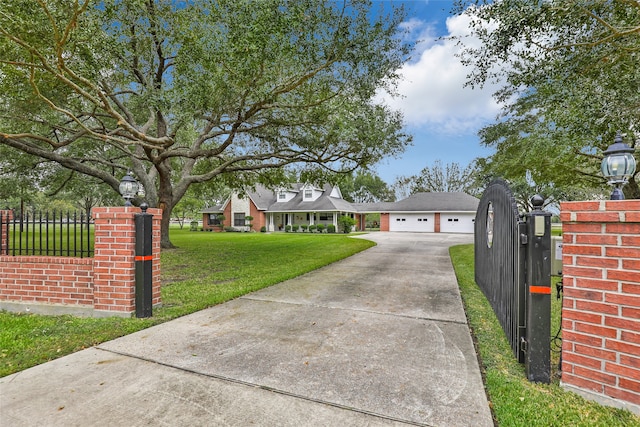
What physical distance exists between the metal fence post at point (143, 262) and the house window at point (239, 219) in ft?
94.8

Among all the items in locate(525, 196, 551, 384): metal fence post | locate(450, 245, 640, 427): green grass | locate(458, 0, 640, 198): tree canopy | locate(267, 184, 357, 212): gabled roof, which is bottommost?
locate(450, 245, 640, 427): green grass

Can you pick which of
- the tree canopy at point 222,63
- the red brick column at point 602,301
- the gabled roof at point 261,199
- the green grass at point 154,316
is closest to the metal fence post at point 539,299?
the red brick column at point 602,301

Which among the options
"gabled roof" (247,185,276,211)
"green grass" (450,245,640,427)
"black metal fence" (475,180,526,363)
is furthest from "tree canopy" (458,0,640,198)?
"gabled roof" (247,185,276,211)

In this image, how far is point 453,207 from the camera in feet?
95.7

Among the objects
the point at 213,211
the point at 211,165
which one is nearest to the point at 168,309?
the point at 211,165

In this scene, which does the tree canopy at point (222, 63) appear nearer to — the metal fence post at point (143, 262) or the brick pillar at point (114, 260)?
the brick pillar at point (114, 260)

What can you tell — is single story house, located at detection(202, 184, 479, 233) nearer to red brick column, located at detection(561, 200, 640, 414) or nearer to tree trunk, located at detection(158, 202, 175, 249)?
tree trunk, located at detection(158, 202, 175, 249)

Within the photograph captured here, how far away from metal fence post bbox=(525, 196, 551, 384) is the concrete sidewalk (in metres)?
0.53

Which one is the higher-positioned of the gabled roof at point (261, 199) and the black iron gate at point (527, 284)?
the gabled roof at point (261, 199)

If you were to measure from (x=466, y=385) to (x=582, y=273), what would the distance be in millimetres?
1347

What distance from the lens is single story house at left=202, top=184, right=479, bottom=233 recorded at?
29.5m

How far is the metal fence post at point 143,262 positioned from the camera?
432 cm

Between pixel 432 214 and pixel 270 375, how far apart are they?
29.6 meters

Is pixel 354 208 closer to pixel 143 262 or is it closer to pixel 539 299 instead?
pixel 143 262
